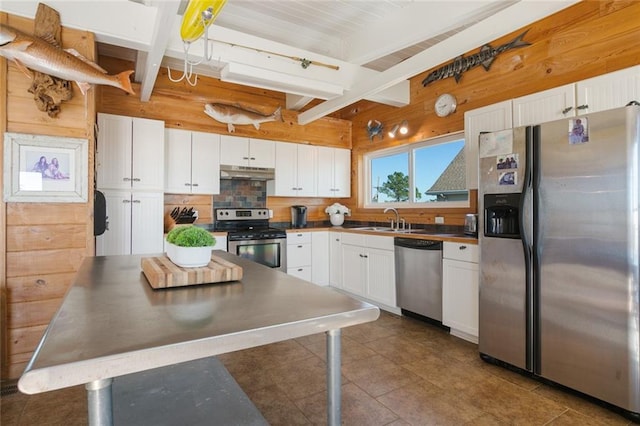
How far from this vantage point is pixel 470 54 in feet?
11.6

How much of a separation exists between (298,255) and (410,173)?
5.90 feet

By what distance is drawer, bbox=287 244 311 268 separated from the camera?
4492mm

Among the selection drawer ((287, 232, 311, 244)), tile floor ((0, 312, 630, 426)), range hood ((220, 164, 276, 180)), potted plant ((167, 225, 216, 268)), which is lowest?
tile floor ((0, 312, 630, 426))

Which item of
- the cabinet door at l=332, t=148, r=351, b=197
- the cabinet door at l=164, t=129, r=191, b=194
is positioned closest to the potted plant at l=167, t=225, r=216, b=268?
the cabinet door at l=164, t=129, r=191, b=194

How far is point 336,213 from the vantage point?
509 cm

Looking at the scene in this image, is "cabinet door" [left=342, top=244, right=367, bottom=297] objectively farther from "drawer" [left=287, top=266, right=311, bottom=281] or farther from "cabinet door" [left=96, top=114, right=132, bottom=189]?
"cabinet door" [left=96, top=114, right=132, bottom=189]

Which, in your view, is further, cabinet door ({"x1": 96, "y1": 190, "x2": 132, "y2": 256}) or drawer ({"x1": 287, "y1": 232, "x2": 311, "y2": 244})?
drawer ({"x1": 287, "y1": 232, "x2": 311, "y2": 244})

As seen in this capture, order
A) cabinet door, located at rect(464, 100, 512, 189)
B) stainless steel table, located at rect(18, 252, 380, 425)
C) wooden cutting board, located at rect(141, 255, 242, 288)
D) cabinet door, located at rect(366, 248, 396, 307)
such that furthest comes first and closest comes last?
cabinet door, located at rect(366, 248, 396, 307) → cabinet door, located at rect(464, 100, 512, 189) → wooden cutting board, located at rect(141, 255, 242, 288) → stainless steel table, located at rect(18, 252, 380, 425)

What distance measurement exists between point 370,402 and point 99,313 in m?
1.73

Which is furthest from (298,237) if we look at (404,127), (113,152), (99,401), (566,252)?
(99,401)

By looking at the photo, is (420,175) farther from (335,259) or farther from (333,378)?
(333,378)

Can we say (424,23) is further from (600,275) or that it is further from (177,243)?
(177,243)

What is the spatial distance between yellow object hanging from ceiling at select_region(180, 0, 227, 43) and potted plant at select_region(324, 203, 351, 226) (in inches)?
145

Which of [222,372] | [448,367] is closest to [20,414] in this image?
[222,372]
